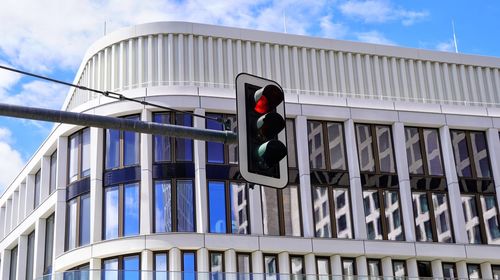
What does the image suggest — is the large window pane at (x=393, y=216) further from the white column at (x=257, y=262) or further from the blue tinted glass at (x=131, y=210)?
the blue tinted glass at (x=131, y=210)

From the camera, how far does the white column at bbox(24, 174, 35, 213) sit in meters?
47.2

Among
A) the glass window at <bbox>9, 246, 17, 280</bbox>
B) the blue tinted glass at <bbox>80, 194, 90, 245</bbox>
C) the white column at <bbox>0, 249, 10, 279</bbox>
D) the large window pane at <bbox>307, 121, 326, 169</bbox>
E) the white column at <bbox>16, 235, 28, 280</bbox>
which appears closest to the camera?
the blue tinted glass at <bbox>80, 194, 90, 245</bbox>

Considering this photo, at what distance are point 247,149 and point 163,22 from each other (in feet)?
107

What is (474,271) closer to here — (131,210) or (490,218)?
(490,218)

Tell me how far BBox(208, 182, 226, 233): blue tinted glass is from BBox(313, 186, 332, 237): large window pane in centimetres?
441

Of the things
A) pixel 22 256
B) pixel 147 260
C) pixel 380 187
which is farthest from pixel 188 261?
pixel 22 256

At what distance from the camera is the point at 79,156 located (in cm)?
4050

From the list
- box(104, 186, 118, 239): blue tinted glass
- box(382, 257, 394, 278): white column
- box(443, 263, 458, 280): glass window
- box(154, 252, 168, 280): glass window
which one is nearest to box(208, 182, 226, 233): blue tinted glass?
box(154, 252, 168, 280): glass window

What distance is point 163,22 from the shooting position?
4131cm

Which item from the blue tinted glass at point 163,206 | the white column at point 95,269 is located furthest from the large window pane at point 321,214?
the white column at point 95,269

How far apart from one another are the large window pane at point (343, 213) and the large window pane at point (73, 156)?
40.6 ft

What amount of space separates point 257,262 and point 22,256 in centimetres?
1556

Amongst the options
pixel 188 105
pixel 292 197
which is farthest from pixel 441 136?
pixel 188 105

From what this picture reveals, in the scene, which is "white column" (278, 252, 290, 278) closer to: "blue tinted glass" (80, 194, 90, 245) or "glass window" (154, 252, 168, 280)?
"glass window" (154, 252, 168, 280)
